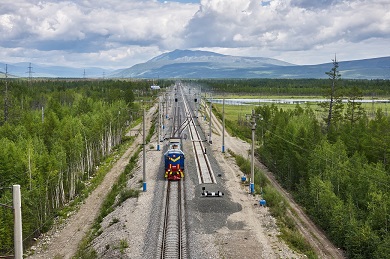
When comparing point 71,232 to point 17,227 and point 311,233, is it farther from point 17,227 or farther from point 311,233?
point 17,227

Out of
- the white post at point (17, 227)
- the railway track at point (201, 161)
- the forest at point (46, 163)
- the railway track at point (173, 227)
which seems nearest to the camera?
the white post at point (17, 227)

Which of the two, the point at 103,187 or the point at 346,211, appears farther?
the point at 103,187

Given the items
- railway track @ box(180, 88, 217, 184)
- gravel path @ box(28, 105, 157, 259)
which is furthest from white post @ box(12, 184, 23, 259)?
railway track @ box(180, 88, 217, 184)

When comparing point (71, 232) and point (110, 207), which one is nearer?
point (71, 232)

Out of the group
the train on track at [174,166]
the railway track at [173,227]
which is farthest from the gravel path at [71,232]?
the train on track at [174,166]

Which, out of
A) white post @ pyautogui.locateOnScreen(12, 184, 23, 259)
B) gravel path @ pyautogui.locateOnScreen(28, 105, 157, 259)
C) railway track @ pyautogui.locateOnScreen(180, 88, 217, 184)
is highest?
white post @ pyautogui.locateOnScreen(12, 184, 23, 259)

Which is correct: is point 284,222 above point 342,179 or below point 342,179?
below

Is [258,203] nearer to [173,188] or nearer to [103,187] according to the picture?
[173,188]

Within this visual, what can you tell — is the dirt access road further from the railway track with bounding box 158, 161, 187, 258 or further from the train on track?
the train on track

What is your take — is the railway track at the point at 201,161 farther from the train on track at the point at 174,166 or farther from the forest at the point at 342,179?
the forest at the point at 342,179

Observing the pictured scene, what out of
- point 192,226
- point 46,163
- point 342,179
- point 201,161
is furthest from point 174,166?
point 342,179

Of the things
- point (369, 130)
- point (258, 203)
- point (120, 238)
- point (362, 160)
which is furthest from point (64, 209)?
point (369, 130)
